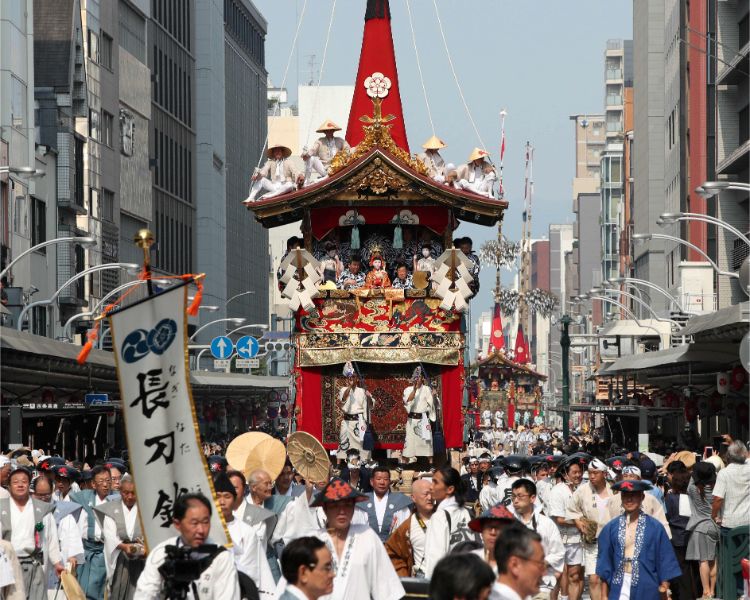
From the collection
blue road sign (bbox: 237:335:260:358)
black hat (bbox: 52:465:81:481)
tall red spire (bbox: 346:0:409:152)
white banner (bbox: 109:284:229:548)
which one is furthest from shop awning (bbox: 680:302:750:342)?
blue road sign (bbox: 237:335:260:358)

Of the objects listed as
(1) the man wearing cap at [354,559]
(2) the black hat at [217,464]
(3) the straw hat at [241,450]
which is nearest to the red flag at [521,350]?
(2) the black hat at [217,464]

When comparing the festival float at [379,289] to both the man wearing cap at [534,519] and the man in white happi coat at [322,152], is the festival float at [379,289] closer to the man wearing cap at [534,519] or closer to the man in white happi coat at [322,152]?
the man in white happi coat at [322,152]

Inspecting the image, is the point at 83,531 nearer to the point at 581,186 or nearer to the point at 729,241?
the point at 729,241

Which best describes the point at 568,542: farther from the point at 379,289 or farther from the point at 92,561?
the point at 379,289

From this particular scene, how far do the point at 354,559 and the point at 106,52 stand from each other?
204 feet

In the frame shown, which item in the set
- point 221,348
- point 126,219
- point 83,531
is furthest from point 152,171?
point 83,531

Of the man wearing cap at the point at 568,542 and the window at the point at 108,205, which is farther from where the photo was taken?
the window at the point at 108,205

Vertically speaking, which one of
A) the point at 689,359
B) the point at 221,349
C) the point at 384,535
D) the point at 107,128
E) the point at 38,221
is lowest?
the point at 384,535

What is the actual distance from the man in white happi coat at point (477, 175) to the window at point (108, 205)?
44.5 metres

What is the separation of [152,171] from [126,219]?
7.63 meters

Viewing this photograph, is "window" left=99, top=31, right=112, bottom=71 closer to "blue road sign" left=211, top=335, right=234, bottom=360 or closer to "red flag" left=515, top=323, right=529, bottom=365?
"blue road sign" left=211, top=335, right=234, bottom=360

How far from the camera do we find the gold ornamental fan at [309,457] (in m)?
17.2

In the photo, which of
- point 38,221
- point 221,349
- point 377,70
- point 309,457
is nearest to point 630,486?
point 309,457

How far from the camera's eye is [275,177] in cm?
2527
